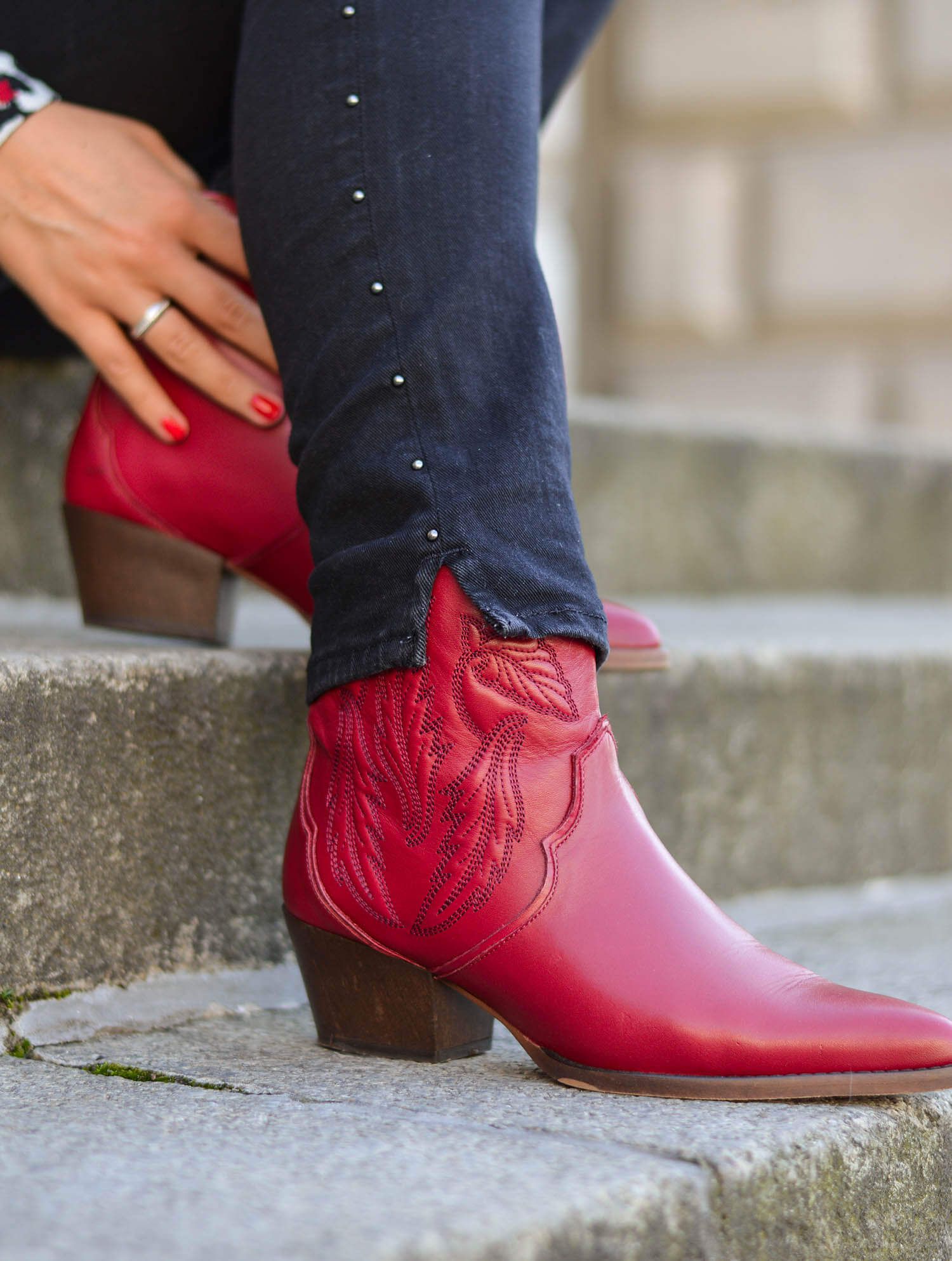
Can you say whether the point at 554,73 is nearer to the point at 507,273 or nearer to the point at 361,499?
the point at 507,273

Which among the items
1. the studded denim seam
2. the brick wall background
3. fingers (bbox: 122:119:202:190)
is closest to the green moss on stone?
the studded denim seam

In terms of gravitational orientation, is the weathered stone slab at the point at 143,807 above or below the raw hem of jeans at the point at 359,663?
below

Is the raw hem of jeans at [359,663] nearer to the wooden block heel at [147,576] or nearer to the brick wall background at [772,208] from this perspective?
the wooden block heel at [147,576]

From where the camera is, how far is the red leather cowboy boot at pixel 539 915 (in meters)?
0.68

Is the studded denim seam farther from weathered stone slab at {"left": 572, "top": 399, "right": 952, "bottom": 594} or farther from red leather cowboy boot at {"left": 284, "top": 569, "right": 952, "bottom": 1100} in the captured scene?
weathered stone slab at {"left": 572, "top": 399, "right": 952, "bottom": 594}

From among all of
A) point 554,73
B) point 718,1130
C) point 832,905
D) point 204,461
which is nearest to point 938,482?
point 832,905

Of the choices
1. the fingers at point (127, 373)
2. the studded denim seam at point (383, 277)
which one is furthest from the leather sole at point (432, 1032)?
the fingers at point (127, 373)

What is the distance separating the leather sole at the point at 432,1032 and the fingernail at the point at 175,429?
0.35 meters

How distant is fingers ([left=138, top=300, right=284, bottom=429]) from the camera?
914 millimetres

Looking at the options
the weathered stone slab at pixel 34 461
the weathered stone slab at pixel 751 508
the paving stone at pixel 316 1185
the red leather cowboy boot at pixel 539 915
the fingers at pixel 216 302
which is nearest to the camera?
the paving stone at pixel 316 1185

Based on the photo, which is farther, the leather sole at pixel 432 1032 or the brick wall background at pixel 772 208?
the brick wall background at pixel 772 208

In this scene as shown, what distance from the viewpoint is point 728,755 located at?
1.25 metres

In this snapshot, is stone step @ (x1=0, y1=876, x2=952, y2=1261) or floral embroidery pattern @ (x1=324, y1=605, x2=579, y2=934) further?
floral embroidery pattern @ (x1=324, y1=605, x2=579, y2=934)

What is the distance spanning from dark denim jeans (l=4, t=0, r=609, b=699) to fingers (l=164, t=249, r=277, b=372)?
123 mm
